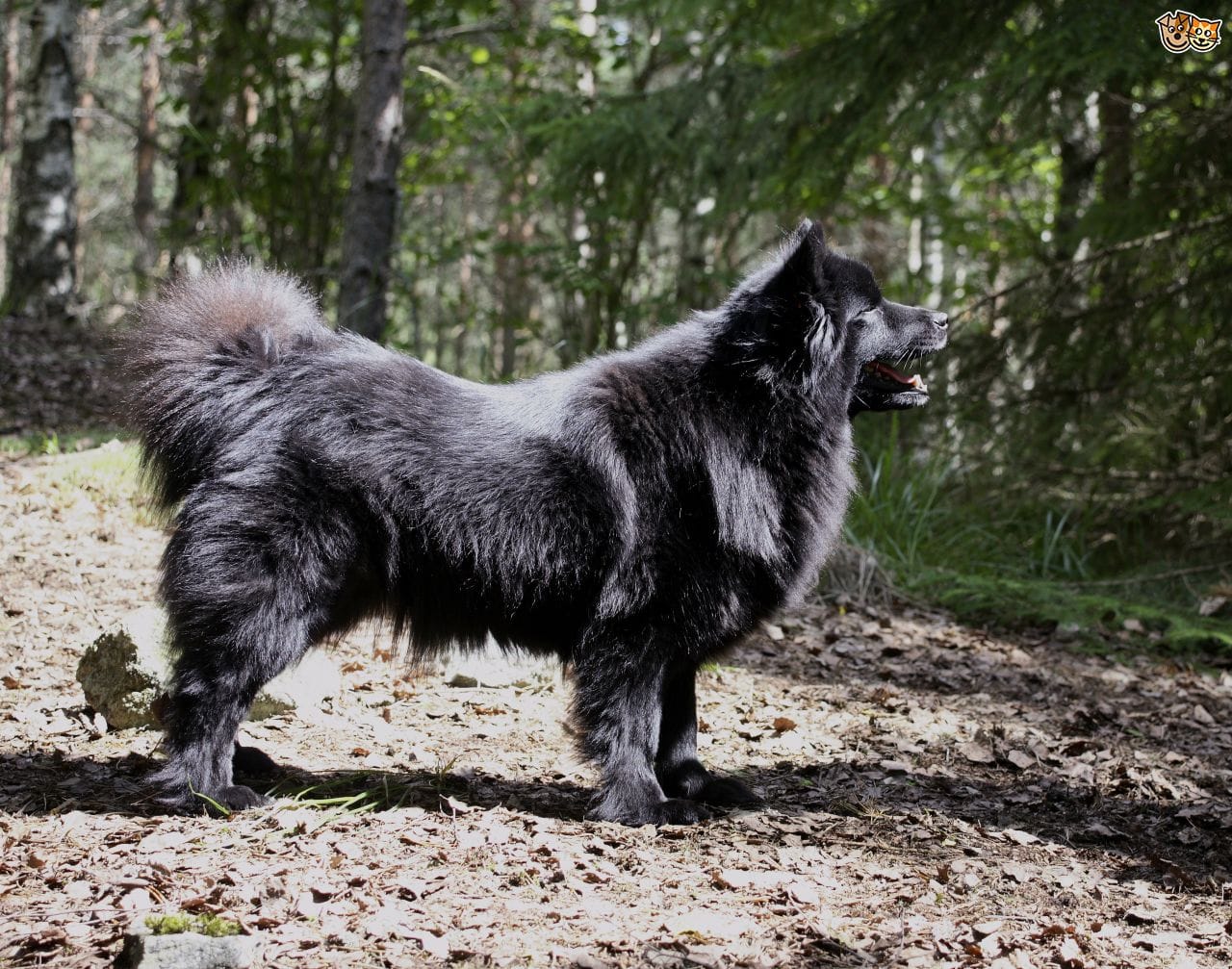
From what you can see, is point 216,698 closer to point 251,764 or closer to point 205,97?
point 251,764

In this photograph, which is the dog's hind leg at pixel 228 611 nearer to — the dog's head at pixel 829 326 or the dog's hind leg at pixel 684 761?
the dog's hind leg at pixel 684 761

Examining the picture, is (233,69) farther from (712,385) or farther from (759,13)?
(712,385)

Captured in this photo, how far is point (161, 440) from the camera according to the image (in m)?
3.77

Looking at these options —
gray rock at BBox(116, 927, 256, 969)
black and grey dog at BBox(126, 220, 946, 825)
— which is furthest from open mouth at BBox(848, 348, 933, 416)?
gray rock at BBox(116, 927, 256, 969)

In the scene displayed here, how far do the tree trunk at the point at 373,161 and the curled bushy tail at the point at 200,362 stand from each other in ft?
12.7

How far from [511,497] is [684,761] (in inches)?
50.1

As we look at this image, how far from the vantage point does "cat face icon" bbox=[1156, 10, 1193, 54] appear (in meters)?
5.94

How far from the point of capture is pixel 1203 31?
5930 millimetres

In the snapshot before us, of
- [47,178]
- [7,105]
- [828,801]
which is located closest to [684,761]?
[828,801]

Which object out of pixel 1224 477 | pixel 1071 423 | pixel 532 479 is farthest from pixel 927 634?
pixel 532 479

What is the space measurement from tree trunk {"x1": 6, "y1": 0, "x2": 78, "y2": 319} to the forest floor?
652 centimetres

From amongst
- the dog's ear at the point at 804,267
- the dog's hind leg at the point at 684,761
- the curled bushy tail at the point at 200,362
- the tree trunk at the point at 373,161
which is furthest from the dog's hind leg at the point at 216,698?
the tree trunk at the point at 373,161

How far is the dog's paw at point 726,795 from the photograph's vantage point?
159 inches

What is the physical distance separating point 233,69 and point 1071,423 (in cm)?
845
